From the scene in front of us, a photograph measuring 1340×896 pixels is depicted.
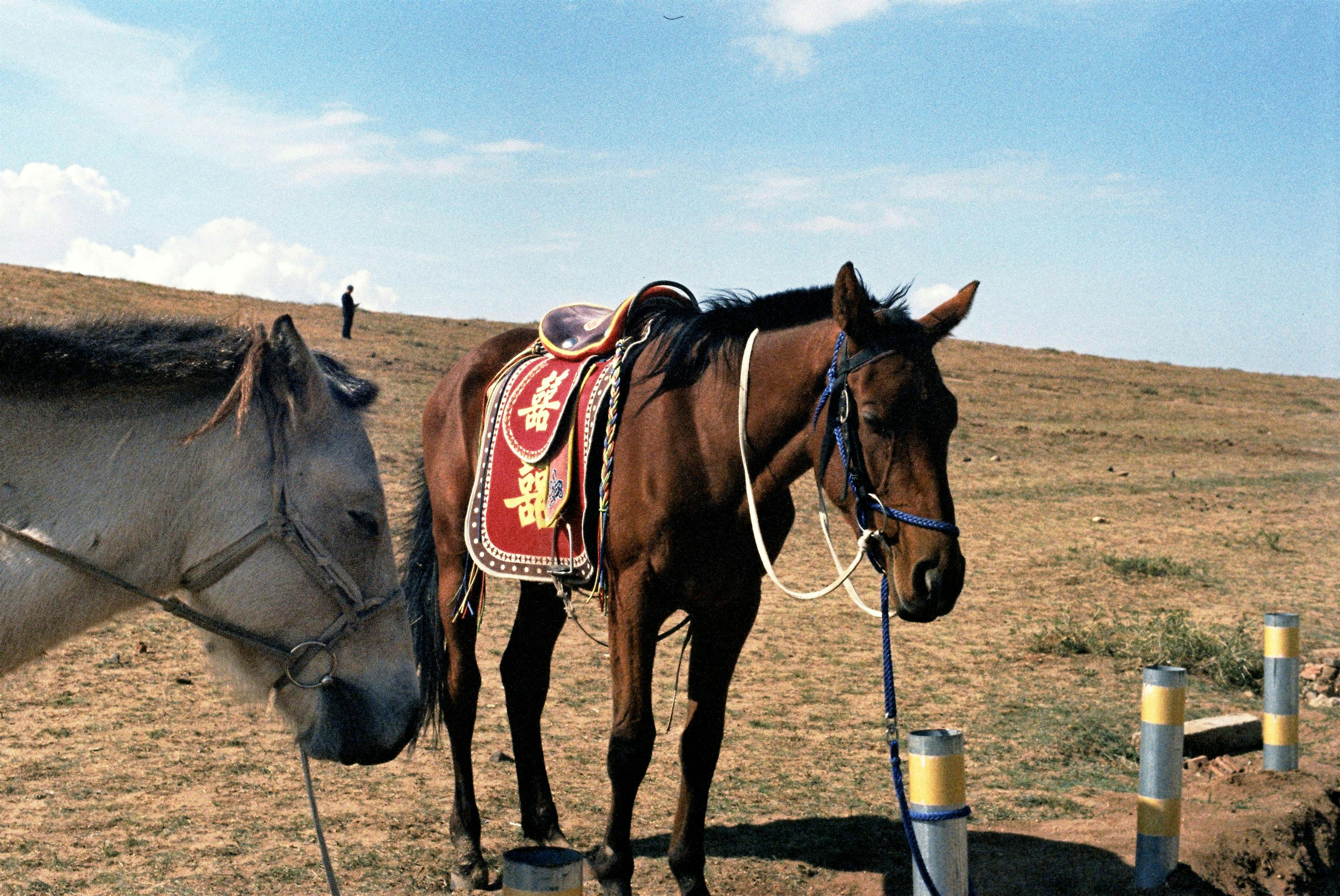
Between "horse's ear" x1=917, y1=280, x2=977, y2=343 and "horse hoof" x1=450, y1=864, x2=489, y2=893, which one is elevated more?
"horse's ear" x1=917, y1=280, x2=977, y2=343

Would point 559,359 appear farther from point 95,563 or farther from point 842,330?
point 95,563

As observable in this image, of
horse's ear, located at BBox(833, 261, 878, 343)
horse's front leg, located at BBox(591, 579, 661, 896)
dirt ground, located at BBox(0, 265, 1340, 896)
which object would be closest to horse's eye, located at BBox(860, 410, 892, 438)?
horse's ear, located at BBox(833, 261, 878, 343)

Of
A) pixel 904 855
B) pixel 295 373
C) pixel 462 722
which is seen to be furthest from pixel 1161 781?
pixel 295 373

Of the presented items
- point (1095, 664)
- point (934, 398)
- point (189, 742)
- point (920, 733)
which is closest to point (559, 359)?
point (934, 398)

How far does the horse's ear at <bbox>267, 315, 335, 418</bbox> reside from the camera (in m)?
2.17

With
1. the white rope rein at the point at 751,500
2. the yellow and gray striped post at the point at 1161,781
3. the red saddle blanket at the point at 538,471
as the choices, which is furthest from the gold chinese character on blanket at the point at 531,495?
the yellow and gray striped post at the point at 1161,781

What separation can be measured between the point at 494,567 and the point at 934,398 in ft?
6.67

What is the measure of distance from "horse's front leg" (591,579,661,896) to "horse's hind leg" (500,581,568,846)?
2.52 feet

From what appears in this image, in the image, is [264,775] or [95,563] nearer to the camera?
[95,563]

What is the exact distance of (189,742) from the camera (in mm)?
5773

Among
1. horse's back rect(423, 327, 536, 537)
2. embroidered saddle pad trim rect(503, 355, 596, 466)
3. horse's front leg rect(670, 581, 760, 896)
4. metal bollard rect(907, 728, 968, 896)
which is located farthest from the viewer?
horse's back rect(423, 327, 536, 537)

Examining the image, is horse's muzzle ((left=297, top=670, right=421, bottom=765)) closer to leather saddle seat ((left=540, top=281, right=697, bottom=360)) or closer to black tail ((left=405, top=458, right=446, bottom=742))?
leather saddle seat ((left=540, top=281, right=697, bottom=360))

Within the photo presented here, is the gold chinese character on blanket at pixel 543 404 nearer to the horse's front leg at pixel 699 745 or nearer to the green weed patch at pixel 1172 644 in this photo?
the horse's front leg at pixel 699 745

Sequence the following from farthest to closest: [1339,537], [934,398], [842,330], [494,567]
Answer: [1339,537] → [494,567] → [842,330] → [934,398]
